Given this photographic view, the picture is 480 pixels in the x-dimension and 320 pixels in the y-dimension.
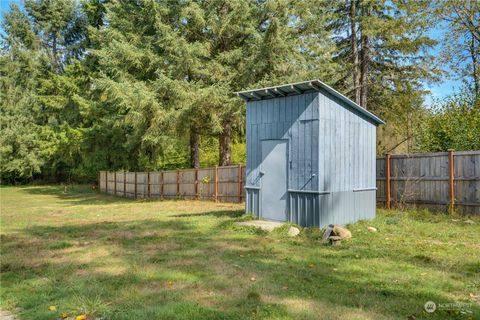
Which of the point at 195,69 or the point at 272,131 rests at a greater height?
the point at 195,69

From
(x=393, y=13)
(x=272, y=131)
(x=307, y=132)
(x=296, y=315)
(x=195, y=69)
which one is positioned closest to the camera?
(x=296, y=315)

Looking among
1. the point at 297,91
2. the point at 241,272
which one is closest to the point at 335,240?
the point at 241,272

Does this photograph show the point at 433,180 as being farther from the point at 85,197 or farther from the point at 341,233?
the point at 85,197

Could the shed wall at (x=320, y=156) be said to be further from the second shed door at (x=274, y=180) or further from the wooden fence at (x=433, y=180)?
the wooden fence at (x=433, y=180)

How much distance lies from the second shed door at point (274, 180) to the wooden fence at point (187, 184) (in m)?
5.03

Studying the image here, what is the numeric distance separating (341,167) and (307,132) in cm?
117

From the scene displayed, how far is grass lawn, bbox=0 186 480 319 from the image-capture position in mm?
3959

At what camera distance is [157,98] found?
17688 mm

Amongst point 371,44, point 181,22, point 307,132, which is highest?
point 181,22

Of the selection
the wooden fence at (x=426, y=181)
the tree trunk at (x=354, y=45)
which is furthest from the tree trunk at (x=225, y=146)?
the tree trunk at (x=354, y=45)

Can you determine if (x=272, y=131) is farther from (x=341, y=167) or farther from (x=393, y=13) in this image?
(x=393, y=13)

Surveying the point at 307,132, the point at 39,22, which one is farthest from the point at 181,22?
the point at 39,22
